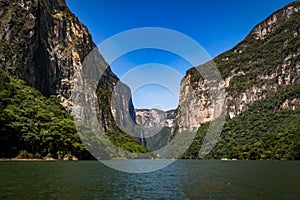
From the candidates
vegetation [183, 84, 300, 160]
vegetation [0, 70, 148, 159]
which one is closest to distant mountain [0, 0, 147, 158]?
vegetation [0, 70, 148, 159]

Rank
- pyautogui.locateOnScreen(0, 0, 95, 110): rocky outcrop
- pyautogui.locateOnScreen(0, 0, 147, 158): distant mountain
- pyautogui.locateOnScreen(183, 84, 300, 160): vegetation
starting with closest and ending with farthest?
pyautogui.locateOnScreen(183, 84, 300, 160): vegetation
pyautogui.locateOnScreen(0, 0, 147, 158): distant mountain
pyautogui.locateOnScreen(0, 0, 95, 110): rocky outcrop

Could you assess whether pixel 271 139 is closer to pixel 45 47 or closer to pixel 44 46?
pixel 45 47

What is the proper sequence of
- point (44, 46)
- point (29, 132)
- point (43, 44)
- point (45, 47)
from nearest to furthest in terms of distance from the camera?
1. point (29, 132)
2. point (43, 44)
3. point (44, 46)
4. point (45, 47)

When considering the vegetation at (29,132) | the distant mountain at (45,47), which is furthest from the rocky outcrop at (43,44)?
the vegetation at (29,132)

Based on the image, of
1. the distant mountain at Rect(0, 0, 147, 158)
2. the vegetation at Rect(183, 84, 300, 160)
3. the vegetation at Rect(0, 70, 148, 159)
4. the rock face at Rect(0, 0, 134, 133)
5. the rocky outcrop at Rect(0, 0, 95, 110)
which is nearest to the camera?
the vegetation at Rect(0, 70, 148, 159)

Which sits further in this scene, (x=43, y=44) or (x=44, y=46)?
(x=44, y=46)

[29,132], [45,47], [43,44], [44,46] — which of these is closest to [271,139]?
[29,132]

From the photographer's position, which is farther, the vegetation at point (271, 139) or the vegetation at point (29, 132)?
the vegetation at point (271, 139)

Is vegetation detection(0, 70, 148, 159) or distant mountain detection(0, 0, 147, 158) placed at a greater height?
distant mountain detection(0, 0, 147, 158)

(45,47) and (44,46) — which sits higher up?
(44,46)

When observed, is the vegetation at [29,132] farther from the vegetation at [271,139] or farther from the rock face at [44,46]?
the vegetation at [271,139]

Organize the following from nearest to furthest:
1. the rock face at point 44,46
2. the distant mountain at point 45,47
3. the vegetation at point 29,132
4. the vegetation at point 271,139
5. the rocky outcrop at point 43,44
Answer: the vegetation at point 29,132, the vegetation at point 271,139, the distant mountain at point 45,47, the rocky outcrop at point 43,44, the rock face at point 44,46

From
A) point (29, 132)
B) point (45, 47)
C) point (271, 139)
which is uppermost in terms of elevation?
point (45, 47)

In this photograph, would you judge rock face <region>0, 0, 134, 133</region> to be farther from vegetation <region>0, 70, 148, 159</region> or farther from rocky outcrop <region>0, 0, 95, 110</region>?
vegetation <region>0, 70, 148, 159</region>
